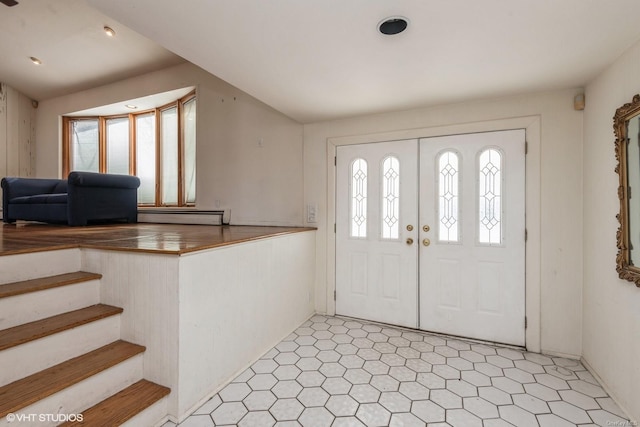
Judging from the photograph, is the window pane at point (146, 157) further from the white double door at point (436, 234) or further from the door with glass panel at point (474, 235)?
the door with glass panel at point (474, 235)

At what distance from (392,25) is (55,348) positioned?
240 centimetres

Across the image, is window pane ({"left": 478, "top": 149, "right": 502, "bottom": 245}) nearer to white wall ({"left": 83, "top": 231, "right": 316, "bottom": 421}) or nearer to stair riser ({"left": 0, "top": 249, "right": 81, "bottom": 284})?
white wall ({"left": 83, "top": 231, "right": 316, "bottom": 421})

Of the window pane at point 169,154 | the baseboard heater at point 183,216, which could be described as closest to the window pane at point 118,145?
the window pane at point 169,154

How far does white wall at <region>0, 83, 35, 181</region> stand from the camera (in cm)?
509

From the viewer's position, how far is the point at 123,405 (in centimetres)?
145

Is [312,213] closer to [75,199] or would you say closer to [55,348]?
[55,348]

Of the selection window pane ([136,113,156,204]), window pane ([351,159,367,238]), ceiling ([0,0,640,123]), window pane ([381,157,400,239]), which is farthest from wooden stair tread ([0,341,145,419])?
window pane ([136,113,156,204])

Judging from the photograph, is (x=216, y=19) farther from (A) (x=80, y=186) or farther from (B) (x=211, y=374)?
(A) (x=80, y=186)

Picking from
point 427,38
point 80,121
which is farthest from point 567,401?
point 80,121

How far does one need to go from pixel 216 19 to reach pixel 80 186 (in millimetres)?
3163

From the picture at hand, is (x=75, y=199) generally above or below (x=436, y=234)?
above

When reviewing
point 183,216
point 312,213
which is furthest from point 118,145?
point 312,213

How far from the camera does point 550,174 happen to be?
235 cm

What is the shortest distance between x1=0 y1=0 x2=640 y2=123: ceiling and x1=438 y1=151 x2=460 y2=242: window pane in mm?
542
